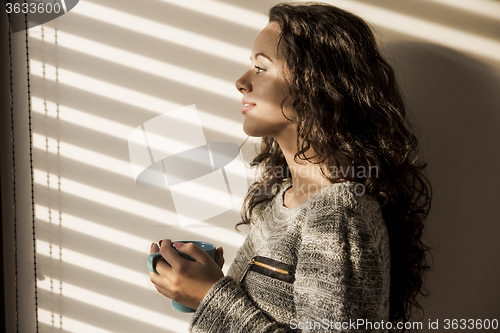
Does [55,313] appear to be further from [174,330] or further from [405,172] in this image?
[405,172]

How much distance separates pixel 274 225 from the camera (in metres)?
0.85

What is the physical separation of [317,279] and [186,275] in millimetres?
273

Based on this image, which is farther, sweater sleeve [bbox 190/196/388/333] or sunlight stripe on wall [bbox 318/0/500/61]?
sunlight stripe on wall [bbox 318/0/500/61]

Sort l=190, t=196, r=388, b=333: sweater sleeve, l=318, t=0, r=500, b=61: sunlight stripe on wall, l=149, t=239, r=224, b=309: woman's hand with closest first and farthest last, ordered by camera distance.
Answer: l=190, t=196, r=388, b=333: sweater sleeve < l=149, t=239, r=224, b=309: woman's hand < l=318, t=0, r=500, b=61: sunlight stripe on wall

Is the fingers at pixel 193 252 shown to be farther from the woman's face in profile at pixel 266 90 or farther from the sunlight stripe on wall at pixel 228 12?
the sunlight stripe on wall at pixel 228 12

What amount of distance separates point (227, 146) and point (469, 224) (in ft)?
2.58

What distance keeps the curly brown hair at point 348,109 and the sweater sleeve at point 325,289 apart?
0.15 metres

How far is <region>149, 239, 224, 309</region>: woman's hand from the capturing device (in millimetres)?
707

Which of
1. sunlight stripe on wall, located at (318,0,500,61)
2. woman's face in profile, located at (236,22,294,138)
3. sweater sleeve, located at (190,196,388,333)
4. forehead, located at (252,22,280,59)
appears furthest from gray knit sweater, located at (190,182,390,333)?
sunlight stripe on wall, located at (318,0,500,61)

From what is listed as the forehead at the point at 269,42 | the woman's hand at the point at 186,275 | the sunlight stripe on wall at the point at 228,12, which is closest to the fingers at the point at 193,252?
the woman's hand at the point at 186,275

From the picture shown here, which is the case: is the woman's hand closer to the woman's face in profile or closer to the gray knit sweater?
the gray knit sweater

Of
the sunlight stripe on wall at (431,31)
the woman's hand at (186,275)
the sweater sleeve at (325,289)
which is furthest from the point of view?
the sunlight stripe on wall at (431,31)

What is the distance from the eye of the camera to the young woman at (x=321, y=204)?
2.02 ft

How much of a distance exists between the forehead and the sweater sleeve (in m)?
0.39
